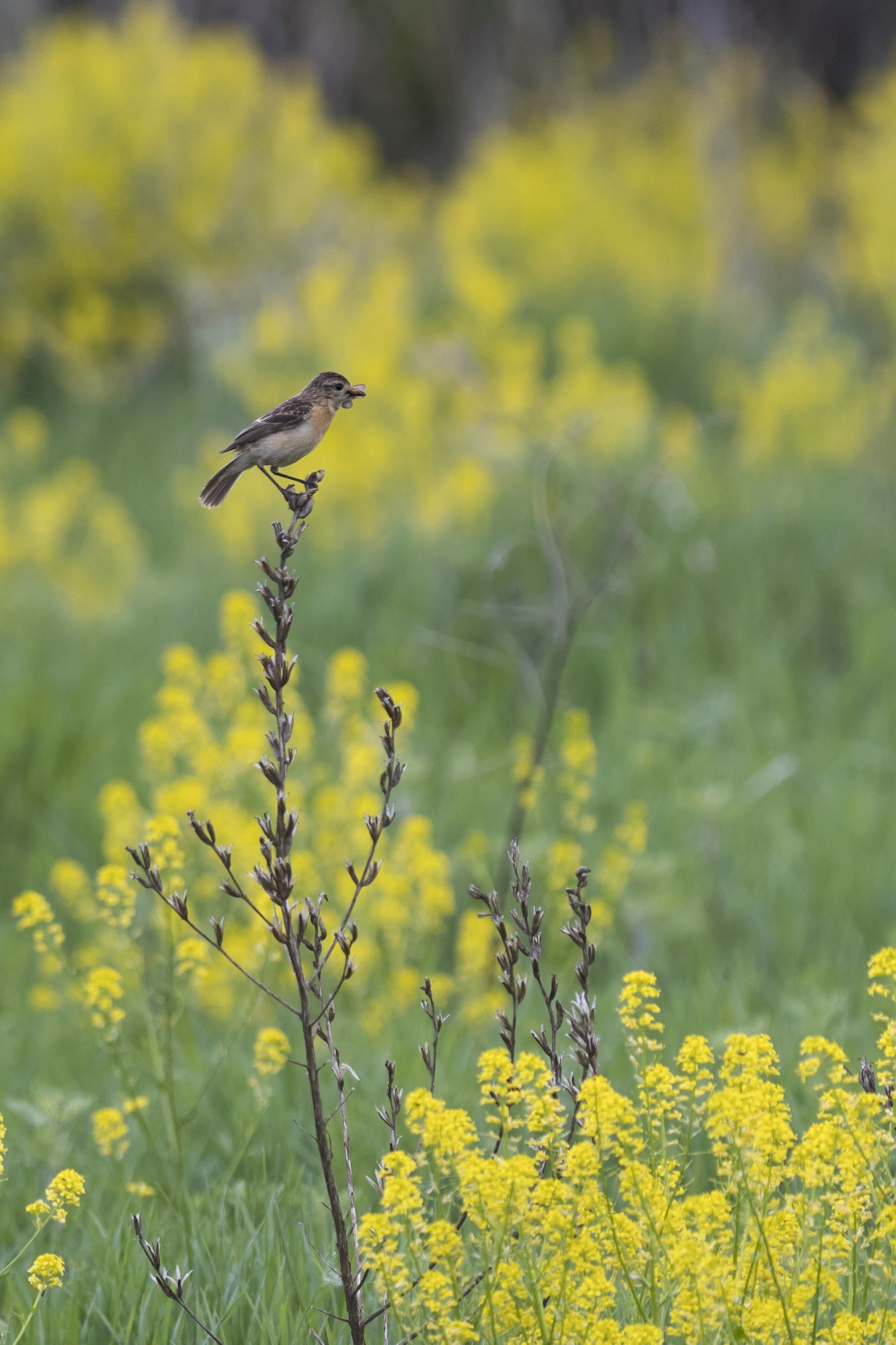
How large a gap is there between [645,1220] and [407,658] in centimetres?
397

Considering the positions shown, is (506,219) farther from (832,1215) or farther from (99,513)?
(832,1215)

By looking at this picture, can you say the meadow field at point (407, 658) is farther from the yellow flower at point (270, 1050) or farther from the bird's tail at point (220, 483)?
the bird's tail at point (220, 483)

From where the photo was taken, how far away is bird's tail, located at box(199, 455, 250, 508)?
1898 millimetres

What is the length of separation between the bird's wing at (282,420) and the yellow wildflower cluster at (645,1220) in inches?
34.4

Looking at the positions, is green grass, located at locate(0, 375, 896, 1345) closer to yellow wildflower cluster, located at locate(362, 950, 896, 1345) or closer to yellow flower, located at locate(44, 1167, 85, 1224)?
yellow flower, located at locate(44, 1167, 85, 1224)

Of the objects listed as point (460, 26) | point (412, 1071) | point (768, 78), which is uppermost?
point (460, 26)

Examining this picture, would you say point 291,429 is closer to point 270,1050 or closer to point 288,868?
point 288,868

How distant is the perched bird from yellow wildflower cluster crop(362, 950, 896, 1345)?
0.84 m

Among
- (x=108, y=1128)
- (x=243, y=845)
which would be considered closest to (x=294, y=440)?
(x=108, y=1128)

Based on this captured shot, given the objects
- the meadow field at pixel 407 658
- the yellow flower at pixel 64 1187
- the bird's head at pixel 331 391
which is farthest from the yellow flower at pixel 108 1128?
the bird's head at pixel 331 391

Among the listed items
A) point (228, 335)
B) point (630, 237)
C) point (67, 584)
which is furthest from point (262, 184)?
point (67, 584)

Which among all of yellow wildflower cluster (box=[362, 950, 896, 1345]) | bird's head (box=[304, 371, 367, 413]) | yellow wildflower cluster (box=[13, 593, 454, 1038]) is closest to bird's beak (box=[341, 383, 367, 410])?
bird's head (box=[304, 371, 367, 413])

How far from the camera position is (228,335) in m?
12.3

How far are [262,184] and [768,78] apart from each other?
35.0 feet
